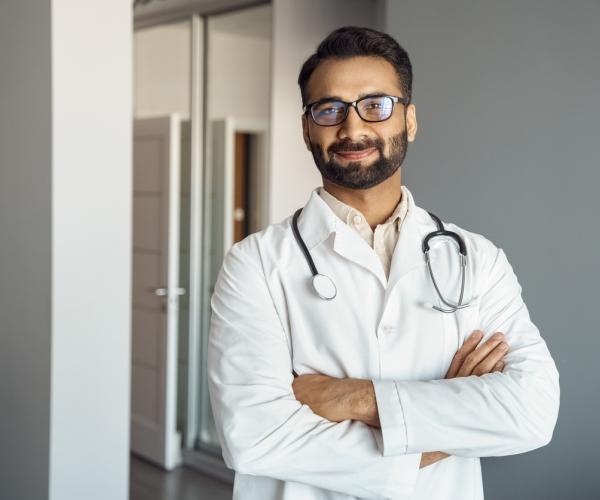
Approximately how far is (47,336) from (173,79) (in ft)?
7.50

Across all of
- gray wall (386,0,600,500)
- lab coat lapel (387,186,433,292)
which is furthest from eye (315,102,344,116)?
gray wall (386,0,600,500)

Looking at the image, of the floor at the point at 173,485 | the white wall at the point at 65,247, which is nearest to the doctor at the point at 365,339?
the white wall at the point at 65,247

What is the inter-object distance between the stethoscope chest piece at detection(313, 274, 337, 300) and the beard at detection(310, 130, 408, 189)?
18 centimetres

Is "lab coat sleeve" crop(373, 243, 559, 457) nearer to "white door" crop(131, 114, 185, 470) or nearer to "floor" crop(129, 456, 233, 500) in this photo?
"floor" crop(129, 456, 233, 500)

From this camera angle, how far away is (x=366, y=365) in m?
1.34

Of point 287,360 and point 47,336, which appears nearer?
point 287,360

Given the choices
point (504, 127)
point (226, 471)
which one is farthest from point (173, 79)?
point (504, 127)

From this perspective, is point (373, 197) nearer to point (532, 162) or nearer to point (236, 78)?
point (532, 162)

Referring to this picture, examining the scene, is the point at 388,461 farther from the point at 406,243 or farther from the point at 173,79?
the point at 173,79

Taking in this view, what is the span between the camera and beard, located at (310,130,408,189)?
1335 millimetres

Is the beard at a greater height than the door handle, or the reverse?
the beard

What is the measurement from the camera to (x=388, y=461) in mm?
1241

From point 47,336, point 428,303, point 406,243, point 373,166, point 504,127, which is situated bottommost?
point 47,336

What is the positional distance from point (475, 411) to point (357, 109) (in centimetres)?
57
